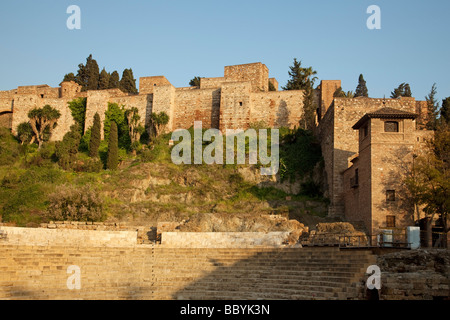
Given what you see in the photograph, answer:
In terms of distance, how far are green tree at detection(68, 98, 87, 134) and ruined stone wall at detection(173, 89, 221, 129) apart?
8489 millimetres

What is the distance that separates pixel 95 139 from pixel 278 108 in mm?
14743

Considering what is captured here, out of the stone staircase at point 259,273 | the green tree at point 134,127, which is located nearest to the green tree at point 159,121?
the green tree at point 134,127

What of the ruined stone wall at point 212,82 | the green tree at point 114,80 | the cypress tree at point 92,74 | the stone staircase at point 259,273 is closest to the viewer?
the stone staircase at point 259,273

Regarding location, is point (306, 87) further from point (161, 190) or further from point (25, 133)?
point (25, 133)

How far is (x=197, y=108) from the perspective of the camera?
39906mm

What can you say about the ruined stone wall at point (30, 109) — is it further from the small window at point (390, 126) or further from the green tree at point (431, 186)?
the green tree at point (431, 186)

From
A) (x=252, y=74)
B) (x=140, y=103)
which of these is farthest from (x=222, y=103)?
(x=140, y=103)

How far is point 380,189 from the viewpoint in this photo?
22594 mm

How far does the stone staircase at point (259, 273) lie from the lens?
1479 cm

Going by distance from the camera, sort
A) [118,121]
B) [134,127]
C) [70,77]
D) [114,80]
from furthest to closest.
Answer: [114,80] < [70,77] < [118,121] < [134,127]

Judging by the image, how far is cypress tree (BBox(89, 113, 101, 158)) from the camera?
38.2m

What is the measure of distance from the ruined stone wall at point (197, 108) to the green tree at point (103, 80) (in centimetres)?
1265
